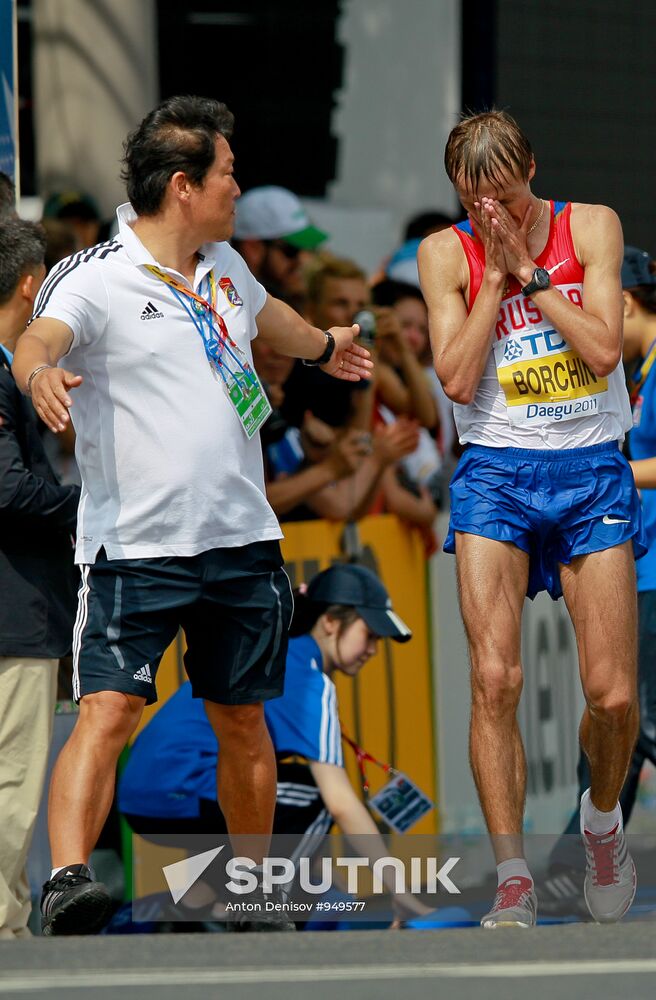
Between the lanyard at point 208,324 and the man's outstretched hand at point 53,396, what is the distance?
57cm

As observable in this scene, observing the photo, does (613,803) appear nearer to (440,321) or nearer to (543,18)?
(440,321)

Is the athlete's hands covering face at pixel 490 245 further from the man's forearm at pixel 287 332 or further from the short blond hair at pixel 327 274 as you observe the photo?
the short blond hair at pixel 327 274

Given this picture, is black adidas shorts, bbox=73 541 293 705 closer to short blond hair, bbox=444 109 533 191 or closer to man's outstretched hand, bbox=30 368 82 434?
man's outstretched hand, bbox=30 368 82 434

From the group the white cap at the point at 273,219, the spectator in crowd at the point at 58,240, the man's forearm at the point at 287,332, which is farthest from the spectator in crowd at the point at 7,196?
the white cap at the point at 273,219

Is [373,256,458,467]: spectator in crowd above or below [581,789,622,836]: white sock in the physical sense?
above

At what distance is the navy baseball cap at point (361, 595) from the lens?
6555 mm

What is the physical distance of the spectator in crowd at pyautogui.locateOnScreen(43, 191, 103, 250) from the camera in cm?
767

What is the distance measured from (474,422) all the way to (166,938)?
65.2 inches

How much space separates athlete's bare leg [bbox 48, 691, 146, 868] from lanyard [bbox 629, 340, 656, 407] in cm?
232

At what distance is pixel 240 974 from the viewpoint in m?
3.79

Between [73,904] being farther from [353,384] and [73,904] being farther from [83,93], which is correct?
[83,93]

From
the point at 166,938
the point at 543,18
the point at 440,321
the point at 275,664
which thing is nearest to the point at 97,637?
the point at 275,664

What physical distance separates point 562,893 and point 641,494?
140cm

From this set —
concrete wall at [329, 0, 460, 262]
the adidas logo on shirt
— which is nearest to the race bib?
the adidas logo on shirt
